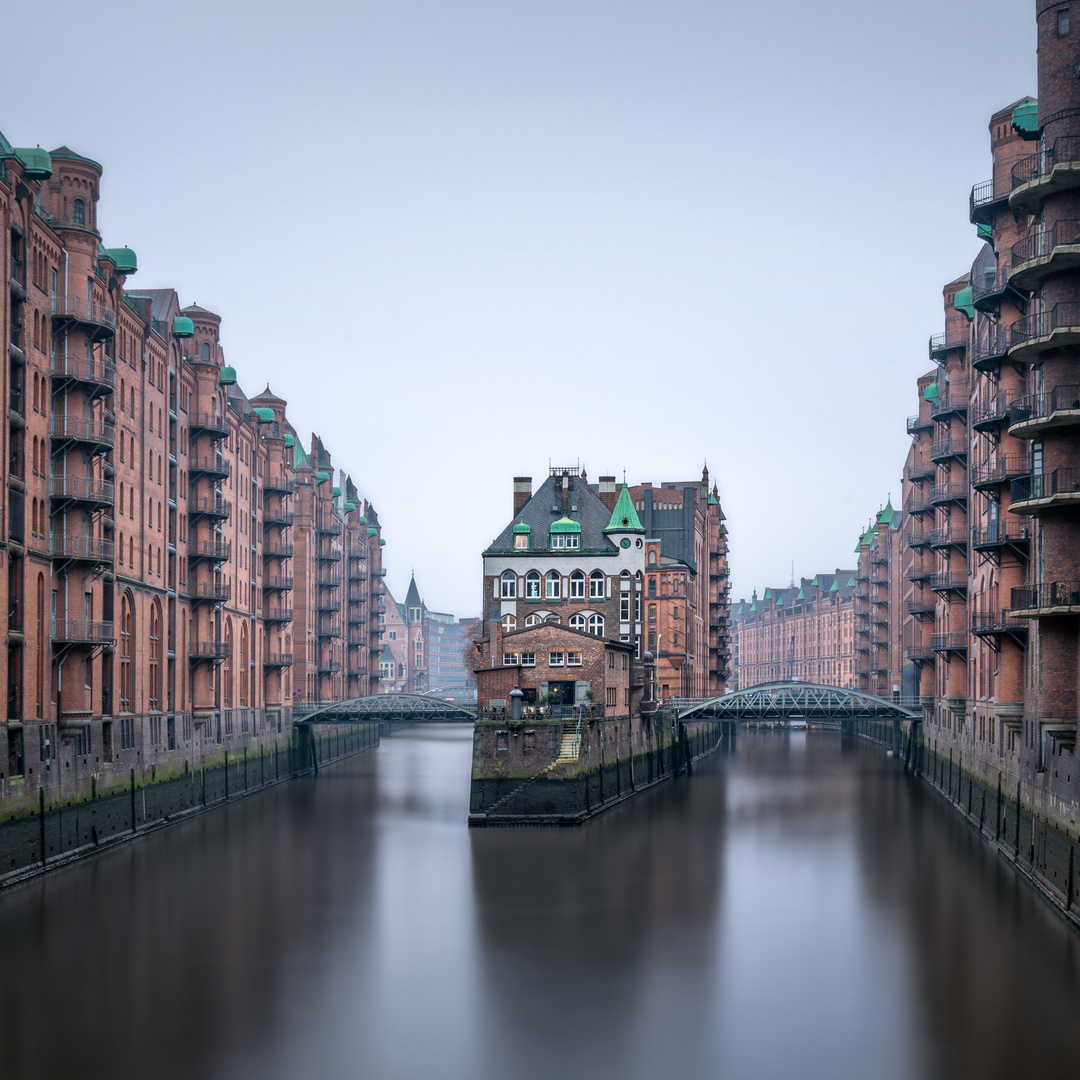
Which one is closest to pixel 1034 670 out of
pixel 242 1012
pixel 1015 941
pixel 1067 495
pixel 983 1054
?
pixel 1067 495

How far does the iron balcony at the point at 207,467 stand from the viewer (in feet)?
239

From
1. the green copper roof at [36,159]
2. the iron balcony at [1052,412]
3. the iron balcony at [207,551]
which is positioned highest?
the green copper roof at [36,159]

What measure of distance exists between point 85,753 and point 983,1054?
36.1 metres

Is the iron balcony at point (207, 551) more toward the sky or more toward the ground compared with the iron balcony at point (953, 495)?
more toward the ground

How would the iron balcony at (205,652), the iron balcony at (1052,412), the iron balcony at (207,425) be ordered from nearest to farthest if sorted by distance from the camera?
the iron balcony at (1052,412)
the iron balcony at (205,652)
the iron balcony at (207,425)

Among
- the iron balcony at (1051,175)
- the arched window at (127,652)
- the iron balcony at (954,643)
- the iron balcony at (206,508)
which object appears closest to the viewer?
the iron balcony at (1051,175)

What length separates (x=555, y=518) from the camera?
8512 centimetres

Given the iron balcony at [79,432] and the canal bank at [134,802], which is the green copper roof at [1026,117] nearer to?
the iron balcony at [79,432]

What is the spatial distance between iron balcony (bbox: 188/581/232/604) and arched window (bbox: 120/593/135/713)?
31.8 ft

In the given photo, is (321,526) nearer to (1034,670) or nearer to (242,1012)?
(1034,670)

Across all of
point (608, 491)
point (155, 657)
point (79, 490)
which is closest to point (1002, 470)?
point (79, 490)

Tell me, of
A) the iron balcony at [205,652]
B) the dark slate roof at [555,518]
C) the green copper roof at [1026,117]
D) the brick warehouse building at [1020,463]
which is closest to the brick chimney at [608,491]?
the dark slate roof at [555,518]

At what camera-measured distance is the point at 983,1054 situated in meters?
28.5

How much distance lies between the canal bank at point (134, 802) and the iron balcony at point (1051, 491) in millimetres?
31879
